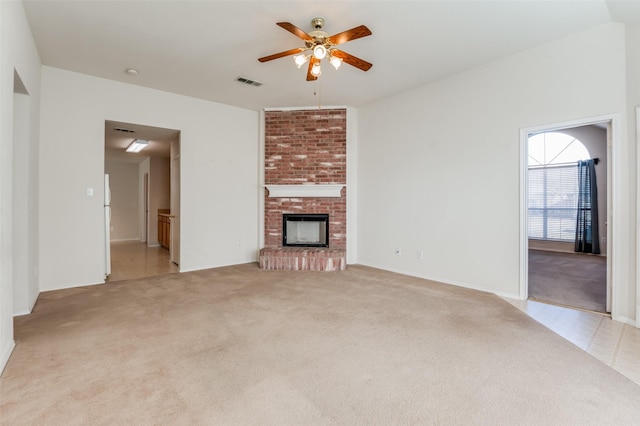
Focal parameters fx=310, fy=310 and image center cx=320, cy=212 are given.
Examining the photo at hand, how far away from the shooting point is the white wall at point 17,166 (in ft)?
6.61

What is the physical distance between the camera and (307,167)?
17.4 ft

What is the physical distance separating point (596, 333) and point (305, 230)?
12.8 feet

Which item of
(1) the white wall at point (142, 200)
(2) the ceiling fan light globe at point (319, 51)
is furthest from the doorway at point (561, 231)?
(1) the white wall at point (142, 200)

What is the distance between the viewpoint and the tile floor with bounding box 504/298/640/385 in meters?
2.10

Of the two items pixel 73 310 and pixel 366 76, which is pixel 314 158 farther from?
pixel 73 310

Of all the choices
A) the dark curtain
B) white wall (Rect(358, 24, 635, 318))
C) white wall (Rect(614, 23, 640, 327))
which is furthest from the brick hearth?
the dark curtain

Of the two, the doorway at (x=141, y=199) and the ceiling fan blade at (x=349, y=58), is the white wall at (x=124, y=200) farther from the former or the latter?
the ceiling fan blade at (x=349, y=58)

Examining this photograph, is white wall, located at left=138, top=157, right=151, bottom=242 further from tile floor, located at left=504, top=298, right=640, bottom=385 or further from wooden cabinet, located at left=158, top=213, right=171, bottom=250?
tile floor, located at left=504, top=298, right=640, bottom=385

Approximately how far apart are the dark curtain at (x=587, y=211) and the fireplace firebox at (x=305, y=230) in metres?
5.70

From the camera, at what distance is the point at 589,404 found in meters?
1.62

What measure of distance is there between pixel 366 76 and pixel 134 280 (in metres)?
4.13

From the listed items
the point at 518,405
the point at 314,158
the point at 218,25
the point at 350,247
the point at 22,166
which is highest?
the point at 218,25

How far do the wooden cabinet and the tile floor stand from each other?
21.3 feet

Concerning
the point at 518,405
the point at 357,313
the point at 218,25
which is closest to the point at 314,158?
the point at 218,25
